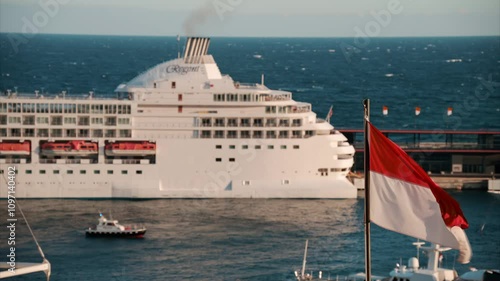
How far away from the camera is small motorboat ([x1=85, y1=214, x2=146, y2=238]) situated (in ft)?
158

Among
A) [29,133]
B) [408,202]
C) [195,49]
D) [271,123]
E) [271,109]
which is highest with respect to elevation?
[195,49]

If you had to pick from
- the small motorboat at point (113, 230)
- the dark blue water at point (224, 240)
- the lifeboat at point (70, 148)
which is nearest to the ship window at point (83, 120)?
the lifeboat at point (70, 148)

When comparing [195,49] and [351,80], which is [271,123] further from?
[351,80]

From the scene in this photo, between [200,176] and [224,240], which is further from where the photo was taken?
[200,176]

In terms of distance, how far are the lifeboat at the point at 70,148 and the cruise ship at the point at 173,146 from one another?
0.04m

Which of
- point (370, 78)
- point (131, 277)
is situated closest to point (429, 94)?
point (370, 78)

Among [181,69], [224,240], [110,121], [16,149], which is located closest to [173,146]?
[110,121]

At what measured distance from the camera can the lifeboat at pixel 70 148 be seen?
2274 inches

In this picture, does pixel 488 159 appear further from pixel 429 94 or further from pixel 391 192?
pixel 429 94

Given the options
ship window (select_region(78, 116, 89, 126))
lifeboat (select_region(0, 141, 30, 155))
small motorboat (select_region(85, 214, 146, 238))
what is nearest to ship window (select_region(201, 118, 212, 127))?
ship window (select_region(78, 116, 89, 126))

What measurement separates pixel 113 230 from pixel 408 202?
30097mm

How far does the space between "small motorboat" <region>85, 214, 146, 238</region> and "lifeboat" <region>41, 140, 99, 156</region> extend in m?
9.44

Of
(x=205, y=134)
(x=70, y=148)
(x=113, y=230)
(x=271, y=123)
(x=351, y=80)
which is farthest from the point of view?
(x=351, y=80)

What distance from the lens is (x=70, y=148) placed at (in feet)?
190
